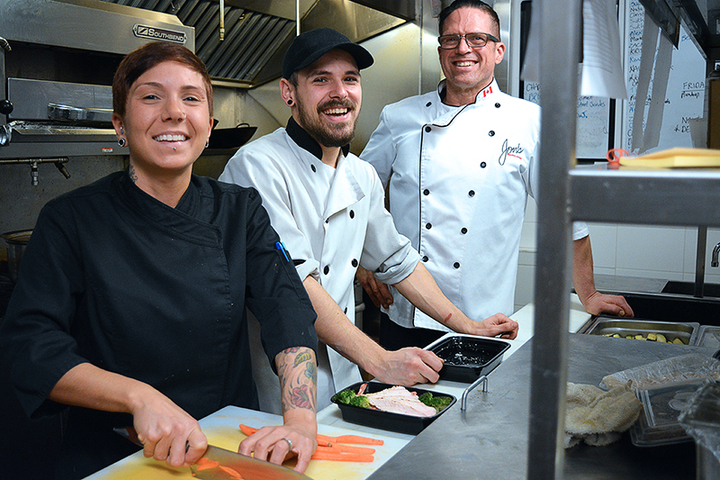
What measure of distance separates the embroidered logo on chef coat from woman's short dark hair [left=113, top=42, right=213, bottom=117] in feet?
4.79

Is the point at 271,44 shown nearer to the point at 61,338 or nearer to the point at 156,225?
the point at 156,225

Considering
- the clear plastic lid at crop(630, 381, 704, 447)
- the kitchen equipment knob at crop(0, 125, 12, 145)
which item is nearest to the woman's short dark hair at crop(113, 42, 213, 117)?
the kitchen equipment knob at crop(0, 125, 12, 145)

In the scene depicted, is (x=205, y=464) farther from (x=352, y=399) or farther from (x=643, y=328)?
(x=643, y=328)

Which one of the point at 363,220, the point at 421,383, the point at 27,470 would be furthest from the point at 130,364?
the point at 27,470

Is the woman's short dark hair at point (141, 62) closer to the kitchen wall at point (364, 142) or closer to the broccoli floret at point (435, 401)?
the broccoli floret at point (435, 401)

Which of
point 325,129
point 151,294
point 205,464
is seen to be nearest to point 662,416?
point 205,464

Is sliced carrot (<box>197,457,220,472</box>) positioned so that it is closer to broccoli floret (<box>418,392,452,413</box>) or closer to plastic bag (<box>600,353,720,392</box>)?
broccoli floret (<box>418,392,452,413</box>)

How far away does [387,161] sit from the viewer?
2.80m

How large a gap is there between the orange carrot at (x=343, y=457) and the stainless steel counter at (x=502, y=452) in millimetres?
192

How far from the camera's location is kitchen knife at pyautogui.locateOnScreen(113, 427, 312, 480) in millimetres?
985

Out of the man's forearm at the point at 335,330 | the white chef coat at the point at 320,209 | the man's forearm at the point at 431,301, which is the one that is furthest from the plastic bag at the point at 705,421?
the man's forearm at the point at 431,301

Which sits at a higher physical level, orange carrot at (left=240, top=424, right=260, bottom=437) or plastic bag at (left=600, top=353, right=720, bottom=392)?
plastic bag at (left=600, top=353, right=720, bottom=392)

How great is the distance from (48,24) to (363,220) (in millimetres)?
1411

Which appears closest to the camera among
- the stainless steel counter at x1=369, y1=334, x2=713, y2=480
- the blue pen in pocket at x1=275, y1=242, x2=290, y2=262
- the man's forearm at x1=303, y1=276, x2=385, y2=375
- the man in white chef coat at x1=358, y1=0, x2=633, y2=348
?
the stainless steel counter at x1=369, y1=334, x2=713, y2=480
